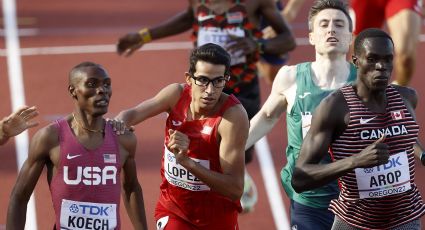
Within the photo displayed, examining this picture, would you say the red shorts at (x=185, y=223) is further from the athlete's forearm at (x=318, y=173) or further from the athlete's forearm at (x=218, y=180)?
the athlete's forearm at (x=318, y=173)

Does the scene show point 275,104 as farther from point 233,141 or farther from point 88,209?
point 88,209

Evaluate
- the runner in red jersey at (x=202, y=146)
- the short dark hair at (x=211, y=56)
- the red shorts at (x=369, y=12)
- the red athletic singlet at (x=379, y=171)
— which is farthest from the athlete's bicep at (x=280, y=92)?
the red shorts at (x=369, y=12)

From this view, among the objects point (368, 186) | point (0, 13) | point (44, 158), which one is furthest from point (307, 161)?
point (0, 13)

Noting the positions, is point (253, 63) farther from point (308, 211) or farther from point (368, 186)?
point (368, 186)

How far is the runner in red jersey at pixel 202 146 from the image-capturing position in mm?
6484

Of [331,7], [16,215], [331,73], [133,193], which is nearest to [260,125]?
[331,73]

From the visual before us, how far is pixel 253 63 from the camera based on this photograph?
9211 mm

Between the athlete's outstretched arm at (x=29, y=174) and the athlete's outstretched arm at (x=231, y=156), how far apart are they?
60 centimetres

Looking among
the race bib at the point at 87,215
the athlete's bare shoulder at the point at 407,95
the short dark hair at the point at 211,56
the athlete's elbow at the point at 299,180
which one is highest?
the short dark hair at the point at 211,56

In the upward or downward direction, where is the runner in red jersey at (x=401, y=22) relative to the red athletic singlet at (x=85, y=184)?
upward

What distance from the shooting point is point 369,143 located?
239 inches

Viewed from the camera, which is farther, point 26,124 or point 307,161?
point 26,124

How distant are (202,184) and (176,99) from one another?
Answer: 498mm

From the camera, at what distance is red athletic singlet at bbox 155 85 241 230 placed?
663 cm
